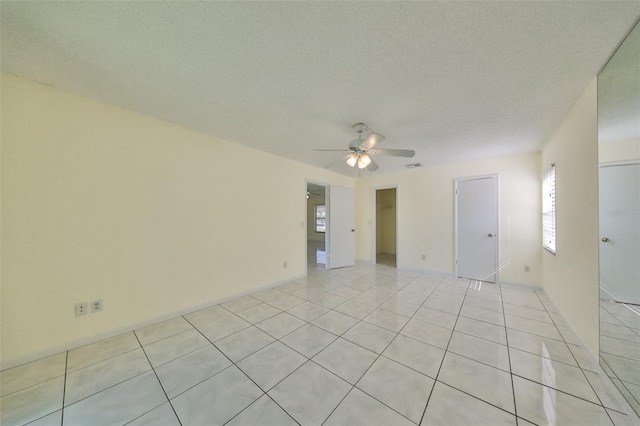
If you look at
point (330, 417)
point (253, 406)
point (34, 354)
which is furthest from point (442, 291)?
point (34, 354)

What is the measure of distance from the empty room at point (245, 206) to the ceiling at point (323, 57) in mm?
15

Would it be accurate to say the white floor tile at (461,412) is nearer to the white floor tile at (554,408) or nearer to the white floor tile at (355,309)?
the white floor tile at (554,408)

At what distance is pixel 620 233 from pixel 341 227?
3.88m

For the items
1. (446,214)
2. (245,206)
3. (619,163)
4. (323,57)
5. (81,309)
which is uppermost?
(323,57)

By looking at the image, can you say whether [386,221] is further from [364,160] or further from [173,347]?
[173,347]

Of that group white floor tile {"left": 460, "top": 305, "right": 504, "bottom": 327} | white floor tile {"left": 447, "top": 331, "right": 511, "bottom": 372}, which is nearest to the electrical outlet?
white floor tile {"left": 447, "top": 331, "right": 511, "bottom": 372}

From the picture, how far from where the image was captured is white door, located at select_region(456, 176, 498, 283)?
12.6 feet

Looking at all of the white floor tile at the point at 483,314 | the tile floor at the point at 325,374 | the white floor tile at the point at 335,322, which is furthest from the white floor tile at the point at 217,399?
the white floor tile at the point at 483,314

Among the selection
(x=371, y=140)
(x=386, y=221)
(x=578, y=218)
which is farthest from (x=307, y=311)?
(x=386, y=221)

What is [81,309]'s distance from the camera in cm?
199

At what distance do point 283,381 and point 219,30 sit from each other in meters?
2.40

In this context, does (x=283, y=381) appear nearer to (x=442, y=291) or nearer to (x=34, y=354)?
(x=34, y=354)

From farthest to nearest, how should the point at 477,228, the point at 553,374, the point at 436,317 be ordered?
the point at 477,228
the point at 436,317
the point at 553,374

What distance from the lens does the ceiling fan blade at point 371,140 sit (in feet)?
7.45
